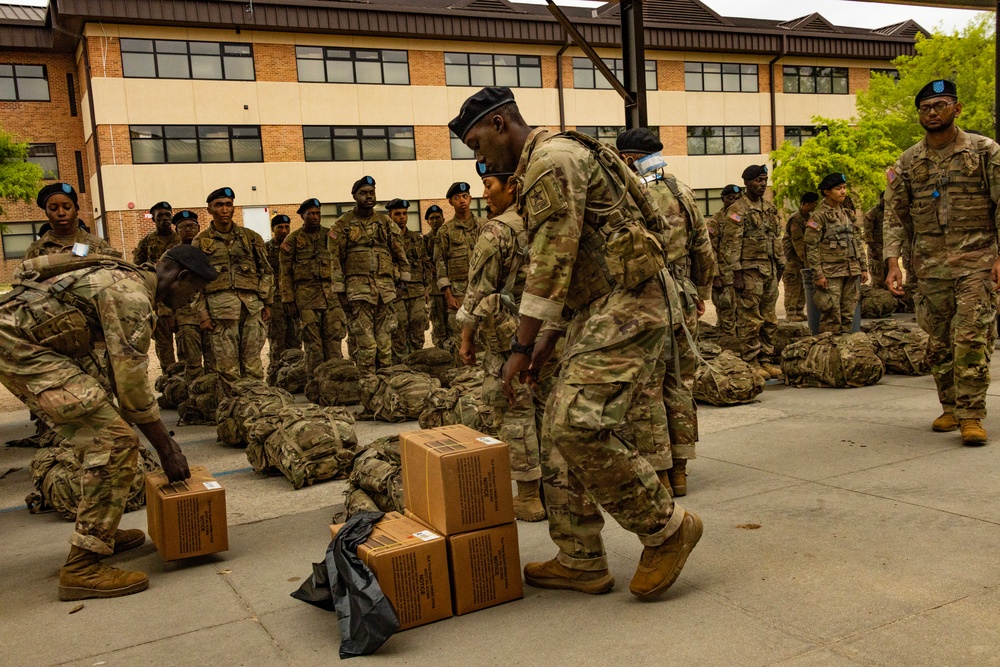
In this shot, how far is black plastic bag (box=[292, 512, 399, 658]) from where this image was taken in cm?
314

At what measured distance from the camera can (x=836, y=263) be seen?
9.84 metres

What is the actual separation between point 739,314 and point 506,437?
5.52 metres

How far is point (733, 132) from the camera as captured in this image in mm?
34594

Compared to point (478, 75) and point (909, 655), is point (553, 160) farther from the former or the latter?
point (478, 75)

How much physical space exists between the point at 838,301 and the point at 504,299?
Answer: 6479 mm

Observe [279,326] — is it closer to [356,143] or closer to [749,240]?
[749,240]

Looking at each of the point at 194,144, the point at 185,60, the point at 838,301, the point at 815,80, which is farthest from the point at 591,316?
the point at 815,80

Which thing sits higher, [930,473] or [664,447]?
[664,447]

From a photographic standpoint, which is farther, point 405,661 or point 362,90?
point 362,90

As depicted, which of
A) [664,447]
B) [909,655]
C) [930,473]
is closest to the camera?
[909,655]

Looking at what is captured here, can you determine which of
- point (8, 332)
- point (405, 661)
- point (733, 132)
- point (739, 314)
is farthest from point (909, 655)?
point (733, 132)

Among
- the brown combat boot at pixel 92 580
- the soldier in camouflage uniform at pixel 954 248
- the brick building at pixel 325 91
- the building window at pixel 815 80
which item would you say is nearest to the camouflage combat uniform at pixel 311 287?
the brown combat boot at pixel 92 580

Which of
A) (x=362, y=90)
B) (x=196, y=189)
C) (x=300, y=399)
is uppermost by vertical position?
(x=362, y=90)

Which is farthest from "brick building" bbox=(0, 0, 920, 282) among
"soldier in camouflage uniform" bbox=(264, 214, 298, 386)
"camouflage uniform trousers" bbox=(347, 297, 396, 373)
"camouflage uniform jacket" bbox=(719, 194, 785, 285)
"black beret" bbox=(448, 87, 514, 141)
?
"black beret" bbox=(448, 87, 514, 141)
